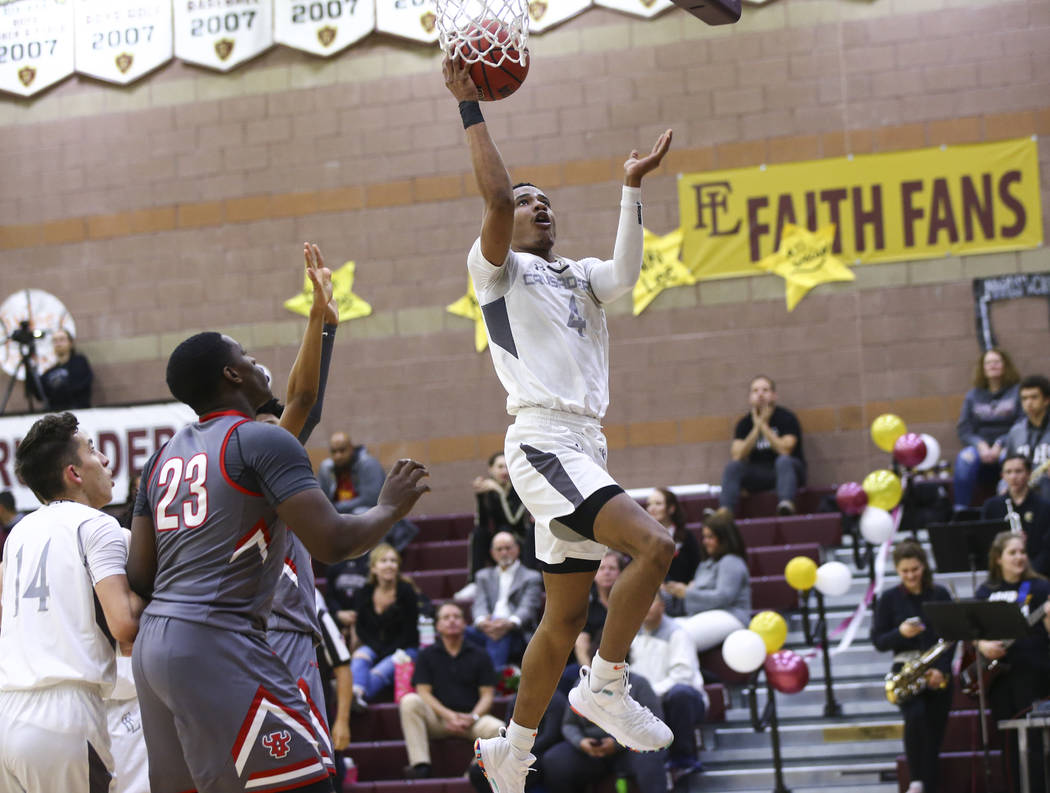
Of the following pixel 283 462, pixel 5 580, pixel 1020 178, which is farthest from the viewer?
pixel 1020 178

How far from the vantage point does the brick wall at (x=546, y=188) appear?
12.9 metres

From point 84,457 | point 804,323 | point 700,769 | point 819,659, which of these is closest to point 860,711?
point 819,659

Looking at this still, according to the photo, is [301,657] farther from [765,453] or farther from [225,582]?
[765,453]

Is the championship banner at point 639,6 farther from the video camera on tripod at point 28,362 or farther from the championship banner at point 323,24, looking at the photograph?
the video camera on tripod at point 28,362

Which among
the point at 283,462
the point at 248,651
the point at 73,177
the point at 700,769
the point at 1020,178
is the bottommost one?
the point at 700,769

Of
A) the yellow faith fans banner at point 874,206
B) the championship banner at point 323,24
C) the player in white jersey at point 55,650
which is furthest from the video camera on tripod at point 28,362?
the player in white jersey at point 55,650

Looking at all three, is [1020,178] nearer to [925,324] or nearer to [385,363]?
[925,324]

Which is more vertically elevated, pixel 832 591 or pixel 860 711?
pixel 832 591

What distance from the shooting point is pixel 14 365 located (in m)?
14.7

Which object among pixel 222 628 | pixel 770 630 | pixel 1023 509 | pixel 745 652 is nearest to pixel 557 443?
pixel 222 628

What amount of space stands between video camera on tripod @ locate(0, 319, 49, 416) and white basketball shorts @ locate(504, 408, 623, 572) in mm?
9988

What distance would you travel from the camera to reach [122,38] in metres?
14.9

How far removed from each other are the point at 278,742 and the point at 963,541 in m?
6.34

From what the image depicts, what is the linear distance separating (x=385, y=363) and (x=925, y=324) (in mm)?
5370
